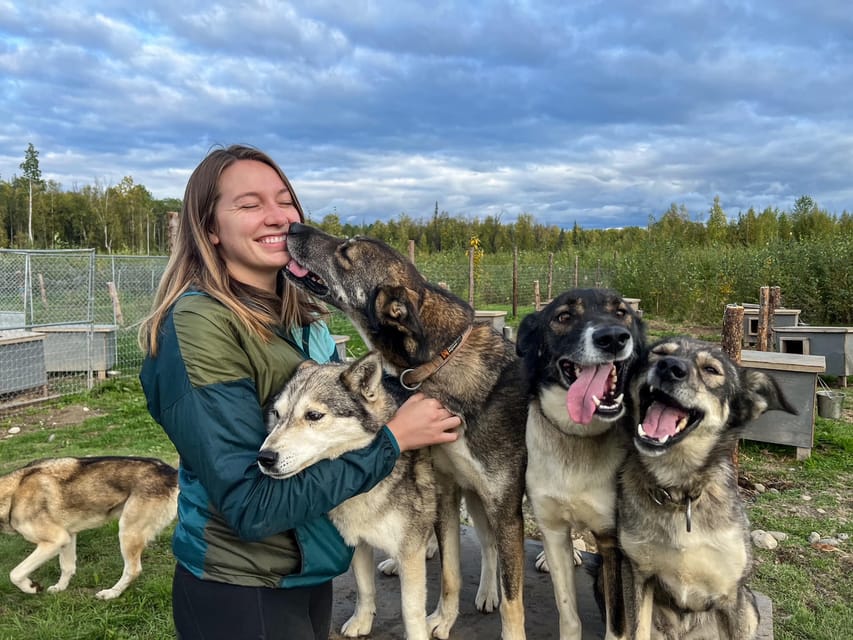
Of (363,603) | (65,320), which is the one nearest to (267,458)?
(363,603)

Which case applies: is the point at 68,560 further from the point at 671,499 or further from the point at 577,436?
the point at 671,499

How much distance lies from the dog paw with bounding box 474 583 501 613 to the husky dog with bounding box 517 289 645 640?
532 mm

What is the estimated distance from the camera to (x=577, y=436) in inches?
101

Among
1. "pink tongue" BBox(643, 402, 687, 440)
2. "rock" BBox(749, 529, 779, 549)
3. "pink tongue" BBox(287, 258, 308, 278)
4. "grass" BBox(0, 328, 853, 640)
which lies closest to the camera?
"pink tongue" BBox(643, 402, 687, 440)

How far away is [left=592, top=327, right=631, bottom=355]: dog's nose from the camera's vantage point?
2.38 m

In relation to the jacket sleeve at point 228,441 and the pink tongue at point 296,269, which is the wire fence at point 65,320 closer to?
the pink tongue at point 296,269

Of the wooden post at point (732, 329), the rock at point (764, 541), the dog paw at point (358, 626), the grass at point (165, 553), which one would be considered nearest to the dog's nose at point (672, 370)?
the dog paw at point (358, 626)

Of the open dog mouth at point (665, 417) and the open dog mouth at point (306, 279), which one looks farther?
the open dog mouth at point (306, 279)

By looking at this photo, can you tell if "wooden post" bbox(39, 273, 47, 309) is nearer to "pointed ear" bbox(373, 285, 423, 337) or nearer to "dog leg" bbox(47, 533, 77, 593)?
"dog leg" bbox(47, 533, 77, 593)

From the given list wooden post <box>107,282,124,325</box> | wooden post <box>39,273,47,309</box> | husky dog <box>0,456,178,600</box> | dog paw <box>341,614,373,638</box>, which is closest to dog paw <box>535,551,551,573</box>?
dog paw <box>341,614,373,638</box>

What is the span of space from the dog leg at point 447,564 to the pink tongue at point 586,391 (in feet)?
2.76

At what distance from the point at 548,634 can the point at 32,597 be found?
3953 mm

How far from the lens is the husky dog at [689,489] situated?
2406 mm

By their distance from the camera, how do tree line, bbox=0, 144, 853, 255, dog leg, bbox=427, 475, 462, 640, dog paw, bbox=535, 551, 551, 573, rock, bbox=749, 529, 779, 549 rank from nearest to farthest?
dog leg, bbox=427, 475, 462, 640 < dog paw, bbox=535, 551, 551, 573 < rock, bbox=749, 529, 779, 549 < tree line, bbox=0, 144, 853, 255
